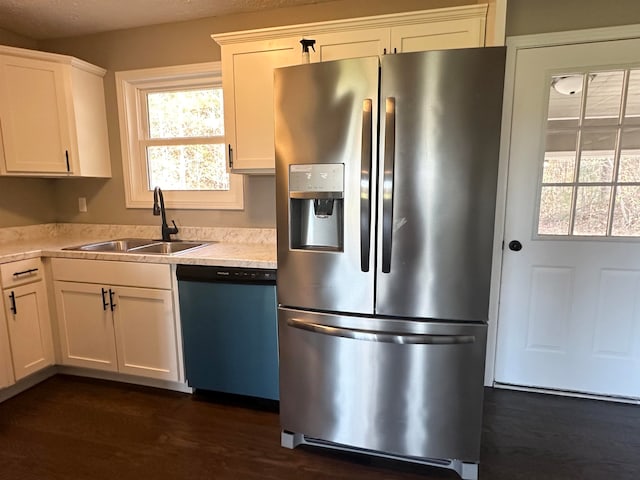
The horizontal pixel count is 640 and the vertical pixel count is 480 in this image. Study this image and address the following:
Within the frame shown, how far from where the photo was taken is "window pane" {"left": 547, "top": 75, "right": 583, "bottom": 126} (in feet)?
6.93

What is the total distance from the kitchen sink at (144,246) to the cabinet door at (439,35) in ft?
5.81

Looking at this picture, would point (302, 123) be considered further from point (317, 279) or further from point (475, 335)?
point (475, 335)

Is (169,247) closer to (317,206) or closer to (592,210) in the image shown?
(317,206)

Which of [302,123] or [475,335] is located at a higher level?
[302,123]

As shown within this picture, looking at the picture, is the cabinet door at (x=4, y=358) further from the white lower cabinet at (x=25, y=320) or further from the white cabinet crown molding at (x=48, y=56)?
the white cabinet crown molding at (x=48, y=56)

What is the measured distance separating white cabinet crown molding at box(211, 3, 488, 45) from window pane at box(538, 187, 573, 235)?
1086 millimetres

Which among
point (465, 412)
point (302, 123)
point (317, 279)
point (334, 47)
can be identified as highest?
point (334, 47)

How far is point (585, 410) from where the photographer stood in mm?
2176

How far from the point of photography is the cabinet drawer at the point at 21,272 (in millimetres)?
2178

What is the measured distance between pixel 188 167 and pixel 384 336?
2.03 m

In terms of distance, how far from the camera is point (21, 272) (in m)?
2.26

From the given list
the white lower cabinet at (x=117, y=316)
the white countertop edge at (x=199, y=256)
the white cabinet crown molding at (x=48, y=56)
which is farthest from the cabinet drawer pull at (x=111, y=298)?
the white cabinet crown molding at (x=48, y=56)

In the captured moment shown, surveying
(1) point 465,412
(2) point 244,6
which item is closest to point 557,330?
(1) point 465,412

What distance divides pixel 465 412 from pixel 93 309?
2.26m
